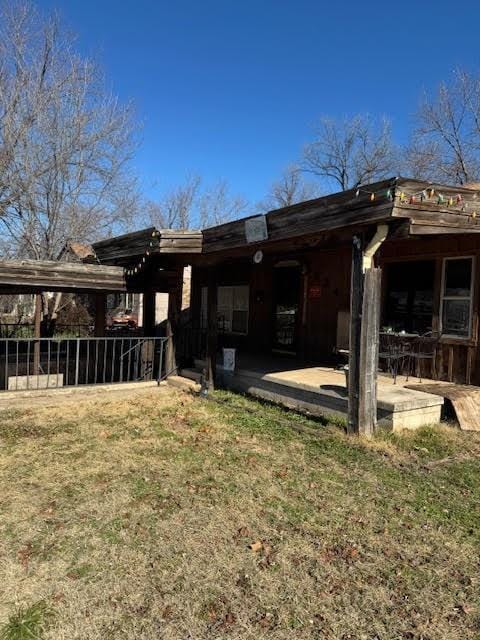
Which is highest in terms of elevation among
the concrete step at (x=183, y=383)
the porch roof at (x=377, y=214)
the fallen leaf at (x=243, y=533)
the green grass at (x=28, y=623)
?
the porch roof at (x=377, y=214)

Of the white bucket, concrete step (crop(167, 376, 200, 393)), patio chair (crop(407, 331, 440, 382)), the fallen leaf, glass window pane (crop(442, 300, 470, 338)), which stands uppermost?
→ glass window pane (crop(442, 300, 470, 338))

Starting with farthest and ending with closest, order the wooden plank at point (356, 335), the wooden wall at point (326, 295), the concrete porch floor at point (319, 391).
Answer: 1. the wooden wall at point (326, 295)
2. the concrete porch floor at point (319, 391)
3. the wooden plank at point (356, 335)

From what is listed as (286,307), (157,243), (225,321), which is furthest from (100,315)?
(286,307)

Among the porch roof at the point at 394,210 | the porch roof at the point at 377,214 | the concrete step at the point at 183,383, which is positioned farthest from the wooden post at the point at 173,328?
the porch roof at the point at 394,210

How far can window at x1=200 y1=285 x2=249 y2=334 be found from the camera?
12.0 meters

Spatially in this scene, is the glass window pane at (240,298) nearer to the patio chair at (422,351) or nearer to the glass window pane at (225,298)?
the glass window pane at (225,298)

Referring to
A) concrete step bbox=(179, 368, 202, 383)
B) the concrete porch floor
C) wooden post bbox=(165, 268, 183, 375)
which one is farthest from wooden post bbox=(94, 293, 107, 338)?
the concrete porch floor

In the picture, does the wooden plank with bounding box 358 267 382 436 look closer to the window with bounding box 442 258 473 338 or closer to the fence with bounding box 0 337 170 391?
the window with bounding box 442 258 473 338

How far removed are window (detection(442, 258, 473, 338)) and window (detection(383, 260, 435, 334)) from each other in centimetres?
24

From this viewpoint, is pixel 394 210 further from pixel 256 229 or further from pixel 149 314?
pixel 149 314

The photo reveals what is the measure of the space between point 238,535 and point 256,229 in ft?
14.1

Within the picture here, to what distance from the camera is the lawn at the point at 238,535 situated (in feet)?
7.98

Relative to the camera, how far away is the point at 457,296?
7.22 m

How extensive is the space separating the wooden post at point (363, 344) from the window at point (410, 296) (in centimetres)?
264
